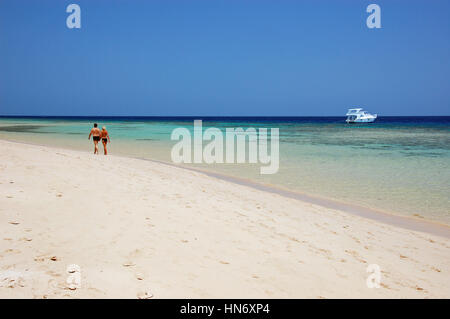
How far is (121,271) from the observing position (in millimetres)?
4000

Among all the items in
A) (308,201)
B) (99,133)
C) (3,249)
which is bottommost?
(308,201)

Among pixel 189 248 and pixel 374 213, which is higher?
pixel 189 248

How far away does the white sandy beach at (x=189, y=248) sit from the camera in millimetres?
3867

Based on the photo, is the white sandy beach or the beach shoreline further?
the beach shoreline

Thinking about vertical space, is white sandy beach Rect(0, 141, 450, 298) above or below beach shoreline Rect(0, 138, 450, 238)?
above

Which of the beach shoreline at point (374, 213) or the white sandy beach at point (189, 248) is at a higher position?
the white sandy beach at point (189, 248)

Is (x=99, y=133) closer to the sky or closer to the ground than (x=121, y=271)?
closer to the sky

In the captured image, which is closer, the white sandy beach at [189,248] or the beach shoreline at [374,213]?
the white sandy beach at [189,248]

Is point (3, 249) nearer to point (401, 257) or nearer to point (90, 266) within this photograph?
point (90, 266)

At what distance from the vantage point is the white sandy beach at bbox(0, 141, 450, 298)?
3867 millimetres

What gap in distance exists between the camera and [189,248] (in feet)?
16.2

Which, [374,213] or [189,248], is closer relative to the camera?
[189,248]
